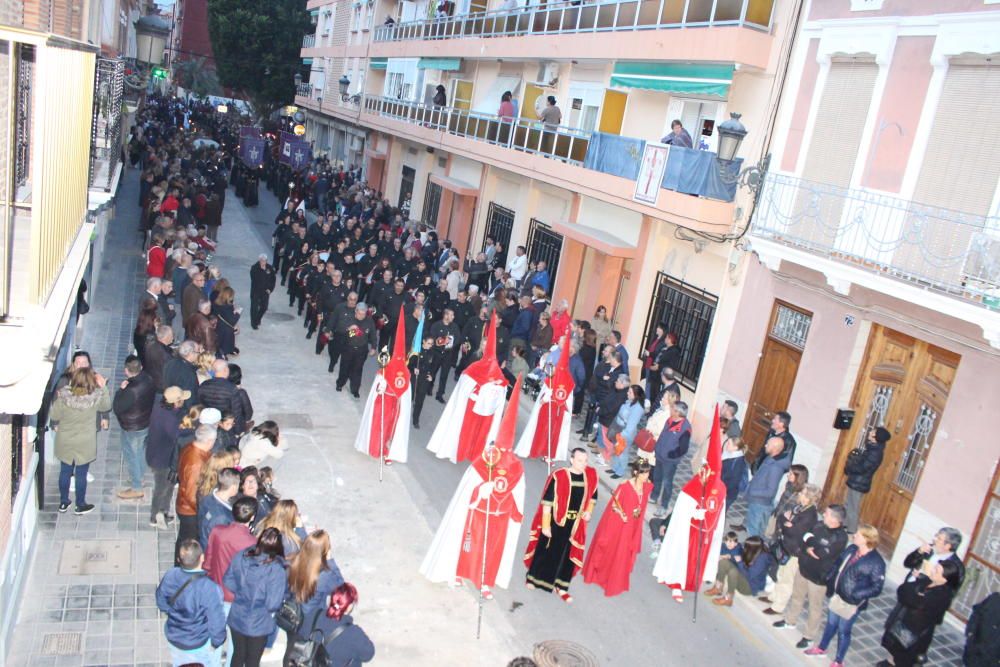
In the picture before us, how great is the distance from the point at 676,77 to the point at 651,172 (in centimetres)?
199

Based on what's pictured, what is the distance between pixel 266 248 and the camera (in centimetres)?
2659

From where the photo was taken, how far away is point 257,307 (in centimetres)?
1775

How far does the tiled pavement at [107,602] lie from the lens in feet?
24.5

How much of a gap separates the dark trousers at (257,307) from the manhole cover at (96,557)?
888 centimetres

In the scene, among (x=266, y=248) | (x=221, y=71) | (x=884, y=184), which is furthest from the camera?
(x=221, y=71)

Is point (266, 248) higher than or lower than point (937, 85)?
lower

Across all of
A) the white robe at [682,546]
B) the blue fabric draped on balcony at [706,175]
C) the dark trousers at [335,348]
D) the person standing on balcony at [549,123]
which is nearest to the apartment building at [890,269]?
the blue fabric draped on balcony at [706,175]

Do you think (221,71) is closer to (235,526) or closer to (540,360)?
(540,360)

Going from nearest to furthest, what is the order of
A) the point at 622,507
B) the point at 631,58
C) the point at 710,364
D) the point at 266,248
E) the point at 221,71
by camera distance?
the point at 622,507
the point at 710,364
the point at 631,58
the point at 266,248
the point at 221,71

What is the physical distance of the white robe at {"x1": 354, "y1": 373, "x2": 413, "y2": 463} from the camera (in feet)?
39.8

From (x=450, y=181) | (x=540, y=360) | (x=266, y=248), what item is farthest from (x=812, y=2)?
(x=266, y=248)

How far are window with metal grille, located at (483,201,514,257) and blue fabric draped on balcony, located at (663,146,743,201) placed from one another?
31.8 feet

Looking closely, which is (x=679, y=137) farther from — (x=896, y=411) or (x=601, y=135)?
(x=896, y=411)

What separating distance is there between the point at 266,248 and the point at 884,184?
19032 millimetres
